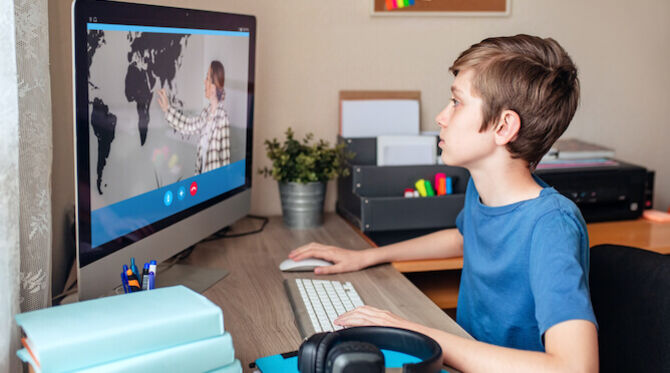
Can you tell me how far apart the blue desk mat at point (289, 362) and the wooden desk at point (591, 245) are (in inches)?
21.7

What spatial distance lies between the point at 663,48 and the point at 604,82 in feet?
0.83

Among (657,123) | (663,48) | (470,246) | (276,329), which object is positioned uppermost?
(663,48)

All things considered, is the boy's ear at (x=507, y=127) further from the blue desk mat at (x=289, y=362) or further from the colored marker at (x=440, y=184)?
the colored marker at (x=440, y=184)

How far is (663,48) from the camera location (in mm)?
2209

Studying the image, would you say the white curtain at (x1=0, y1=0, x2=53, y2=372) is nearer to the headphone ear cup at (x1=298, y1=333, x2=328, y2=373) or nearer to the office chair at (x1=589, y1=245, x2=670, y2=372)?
the headphone ear cup at (x1=298, y1=333, x2=328, y2=373)

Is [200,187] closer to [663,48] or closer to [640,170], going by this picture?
[640,170]

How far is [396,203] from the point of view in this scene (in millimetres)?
1629

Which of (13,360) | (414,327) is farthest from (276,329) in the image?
(13,360)

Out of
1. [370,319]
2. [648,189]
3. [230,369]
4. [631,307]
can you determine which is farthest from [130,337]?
[648,189]

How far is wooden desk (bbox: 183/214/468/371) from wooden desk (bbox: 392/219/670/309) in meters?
0.15

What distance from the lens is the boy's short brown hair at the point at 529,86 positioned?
1102 millimetres

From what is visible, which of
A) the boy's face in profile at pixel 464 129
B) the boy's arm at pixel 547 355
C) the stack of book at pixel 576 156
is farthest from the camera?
the stack of book at pixel 576 156

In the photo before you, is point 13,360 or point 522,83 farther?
point 522,83

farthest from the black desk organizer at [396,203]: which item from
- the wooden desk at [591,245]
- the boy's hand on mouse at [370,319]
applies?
the boy's hand on mouse at [370,319]
